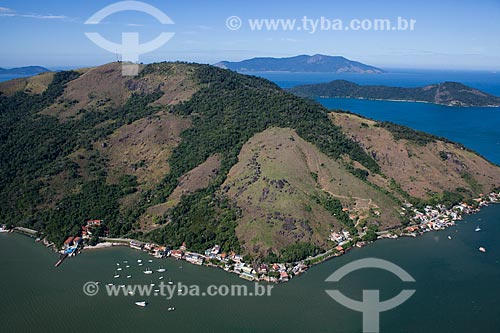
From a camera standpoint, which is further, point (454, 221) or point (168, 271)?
point (454, 221)

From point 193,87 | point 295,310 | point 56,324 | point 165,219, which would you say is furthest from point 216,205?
point 193,87

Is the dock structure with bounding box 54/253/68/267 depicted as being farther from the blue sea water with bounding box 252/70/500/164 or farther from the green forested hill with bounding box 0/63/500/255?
the blue sea water with bounding box 252/70/500/164

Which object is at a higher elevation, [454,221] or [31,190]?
[31,190]

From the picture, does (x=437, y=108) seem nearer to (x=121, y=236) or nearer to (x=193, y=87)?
(x=193, y=87)

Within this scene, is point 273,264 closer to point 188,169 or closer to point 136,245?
point 136,245

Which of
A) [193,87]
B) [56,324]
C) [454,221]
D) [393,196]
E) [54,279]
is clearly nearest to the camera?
[56,324]

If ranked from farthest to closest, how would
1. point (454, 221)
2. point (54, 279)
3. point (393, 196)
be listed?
point (393, 196)
point (454, 221)
point (54, 279)

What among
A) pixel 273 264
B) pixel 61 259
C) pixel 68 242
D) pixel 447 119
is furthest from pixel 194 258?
pixel 447 119
